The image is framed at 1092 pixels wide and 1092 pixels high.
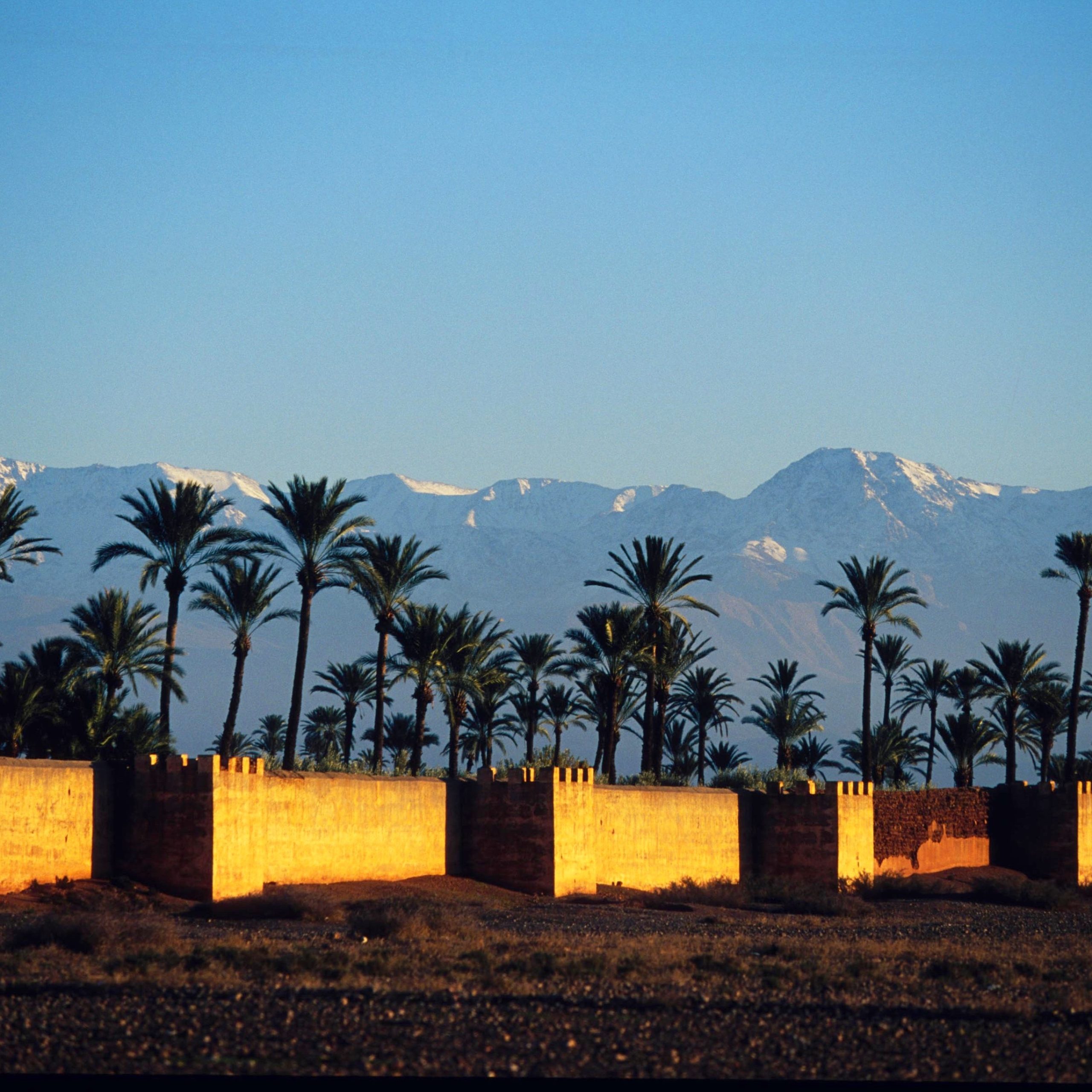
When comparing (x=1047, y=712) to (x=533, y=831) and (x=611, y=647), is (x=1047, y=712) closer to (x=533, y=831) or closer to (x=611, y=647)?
(x=611, y=647)

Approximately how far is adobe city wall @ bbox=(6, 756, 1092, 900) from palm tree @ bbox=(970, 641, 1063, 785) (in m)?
12.1

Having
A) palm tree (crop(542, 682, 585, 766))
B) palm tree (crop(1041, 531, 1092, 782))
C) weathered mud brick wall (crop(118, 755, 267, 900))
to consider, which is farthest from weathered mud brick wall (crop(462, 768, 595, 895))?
palm tree (crop(542, 682, 585, 766))

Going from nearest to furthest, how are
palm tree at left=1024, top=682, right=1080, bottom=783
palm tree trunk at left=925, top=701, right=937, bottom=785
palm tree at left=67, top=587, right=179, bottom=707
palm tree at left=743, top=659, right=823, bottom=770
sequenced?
palm tree at left=67, top=587, right=179, bottom=707
palm tree at left=1024, top=682, right=1080, bottom=783
palm tree at left=743, top=659, right=823, bottom=770
palm tree trunk at left=925, top=701, right=937, bottom=785

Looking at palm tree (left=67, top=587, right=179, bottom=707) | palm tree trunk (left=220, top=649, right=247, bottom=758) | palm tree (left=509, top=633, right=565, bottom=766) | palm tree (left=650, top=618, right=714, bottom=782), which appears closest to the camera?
palm tree trunk (left=220, top=649, right=247, bottom=758)

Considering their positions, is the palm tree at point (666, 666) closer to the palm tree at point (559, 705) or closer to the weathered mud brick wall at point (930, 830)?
the weathered mud brick wall at point (930, 830)

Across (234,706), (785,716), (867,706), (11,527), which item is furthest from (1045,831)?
(11,527)

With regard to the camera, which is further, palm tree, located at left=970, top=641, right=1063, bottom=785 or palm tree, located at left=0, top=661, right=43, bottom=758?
palm tree, located at left=970, top=641, right=1063, bottom=785

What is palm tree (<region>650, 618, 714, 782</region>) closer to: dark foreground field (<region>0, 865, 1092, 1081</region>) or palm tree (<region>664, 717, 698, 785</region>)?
palm tree (<region>664, 717, 698, 785</region>)

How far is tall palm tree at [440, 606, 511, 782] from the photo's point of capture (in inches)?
1800

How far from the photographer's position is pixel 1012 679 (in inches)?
2297

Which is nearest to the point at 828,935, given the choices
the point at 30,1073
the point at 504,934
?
the point at 504,934

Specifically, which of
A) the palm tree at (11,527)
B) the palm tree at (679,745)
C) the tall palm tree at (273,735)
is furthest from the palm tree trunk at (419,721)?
the tall palm tree at (273,735)

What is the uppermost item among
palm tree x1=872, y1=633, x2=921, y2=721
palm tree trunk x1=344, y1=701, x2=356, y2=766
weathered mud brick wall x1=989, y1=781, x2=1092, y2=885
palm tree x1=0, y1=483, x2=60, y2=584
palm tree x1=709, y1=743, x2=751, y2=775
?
palm tree x1=0, y1=483, x2=60, y2=584

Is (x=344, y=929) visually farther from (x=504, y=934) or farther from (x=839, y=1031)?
(x=839, y=1031)
